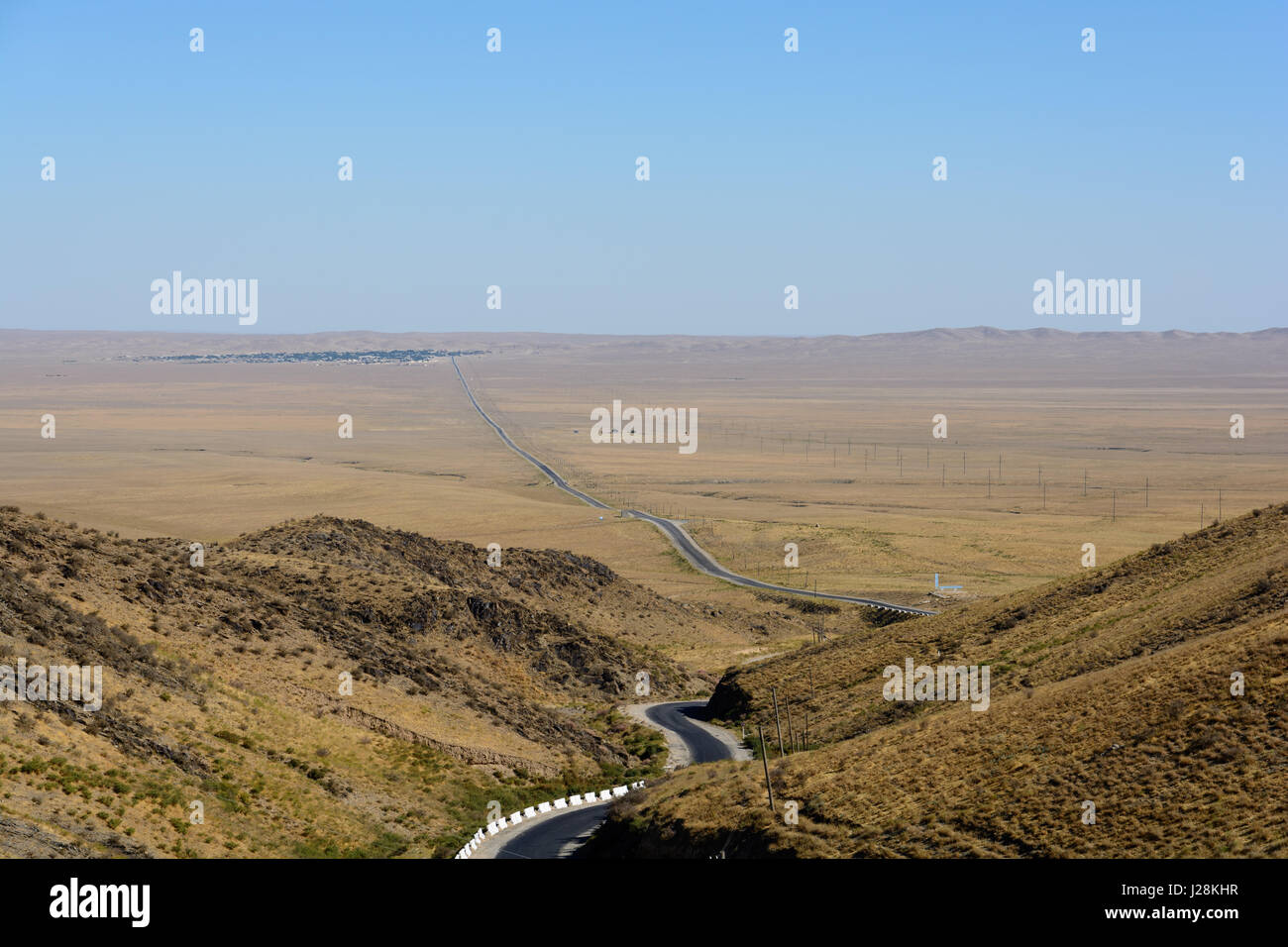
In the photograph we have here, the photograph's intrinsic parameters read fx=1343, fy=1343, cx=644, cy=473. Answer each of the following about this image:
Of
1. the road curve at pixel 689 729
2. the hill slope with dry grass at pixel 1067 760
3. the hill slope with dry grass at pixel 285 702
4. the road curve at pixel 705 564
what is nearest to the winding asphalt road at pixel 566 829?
the road curve at pixel 689 729

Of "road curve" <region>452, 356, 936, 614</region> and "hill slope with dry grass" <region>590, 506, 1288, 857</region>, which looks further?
"road curve" <region>452, 356, 936, 614</region>

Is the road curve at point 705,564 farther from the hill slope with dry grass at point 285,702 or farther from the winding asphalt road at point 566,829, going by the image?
the winding asphalt road at point 566,829

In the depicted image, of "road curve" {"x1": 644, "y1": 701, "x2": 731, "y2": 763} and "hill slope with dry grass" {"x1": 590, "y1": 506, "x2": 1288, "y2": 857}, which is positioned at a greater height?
"hill slope with dry grass" {"x1": 590, "y1": 506, "x2": 1288, "y2": 857}

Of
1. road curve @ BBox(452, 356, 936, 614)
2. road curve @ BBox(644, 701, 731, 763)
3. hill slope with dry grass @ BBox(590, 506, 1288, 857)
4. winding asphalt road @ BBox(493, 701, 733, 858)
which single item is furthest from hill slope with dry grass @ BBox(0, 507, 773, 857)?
road curve @ BBox(452, 356, 936, 614)

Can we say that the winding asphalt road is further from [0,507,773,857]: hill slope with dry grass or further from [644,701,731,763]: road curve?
[0,507,773,857]: hill slope with dry grass
